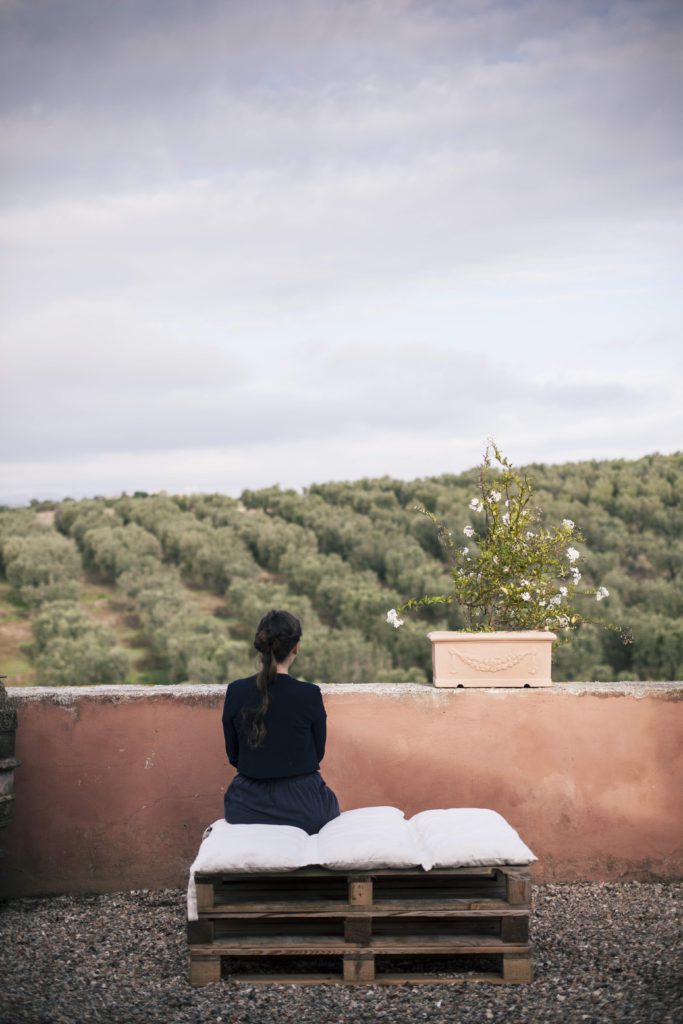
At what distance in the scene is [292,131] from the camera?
11.4m

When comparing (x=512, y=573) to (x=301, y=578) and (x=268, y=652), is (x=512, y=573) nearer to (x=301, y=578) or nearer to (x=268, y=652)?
(x=268, y=652)

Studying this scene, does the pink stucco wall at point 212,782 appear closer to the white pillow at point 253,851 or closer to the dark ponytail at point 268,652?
the dark ponytail at point 268,652

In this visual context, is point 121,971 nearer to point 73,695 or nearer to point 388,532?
point 73,695

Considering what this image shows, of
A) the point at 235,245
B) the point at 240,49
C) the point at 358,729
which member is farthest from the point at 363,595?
the point at 358,729

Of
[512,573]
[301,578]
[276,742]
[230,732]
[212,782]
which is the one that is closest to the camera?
[276,742]

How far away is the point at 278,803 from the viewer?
3.31 m

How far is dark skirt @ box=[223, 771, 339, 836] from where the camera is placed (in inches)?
130

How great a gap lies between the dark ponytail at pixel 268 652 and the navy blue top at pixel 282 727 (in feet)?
0.08

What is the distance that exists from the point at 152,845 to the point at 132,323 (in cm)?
1548

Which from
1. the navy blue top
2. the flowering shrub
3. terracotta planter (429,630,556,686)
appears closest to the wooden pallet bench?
the navy blue top

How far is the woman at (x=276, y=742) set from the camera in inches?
130

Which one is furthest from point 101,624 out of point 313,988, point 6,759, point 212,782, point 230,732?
point 313,988

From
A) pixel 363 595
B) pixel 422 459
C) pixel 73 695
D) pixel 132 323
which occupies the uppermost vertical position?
pixel 132 323

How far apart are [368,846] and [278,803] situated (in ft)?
1.48
